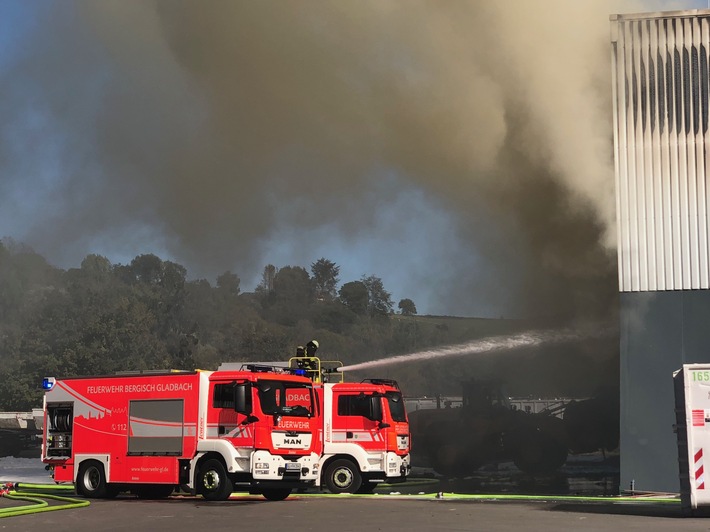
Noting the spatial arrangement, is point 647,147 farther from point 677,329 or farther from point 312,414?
point 312,414

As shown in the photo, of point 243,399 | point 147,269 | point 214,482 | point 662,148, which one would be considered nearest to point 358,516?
point 243,399

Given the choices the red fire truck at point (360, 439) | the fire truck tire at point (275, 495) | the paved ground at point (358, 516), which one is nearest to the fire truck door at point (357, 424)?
the red fire truck at point (360, 439)

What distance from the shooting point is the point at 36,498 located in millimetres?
19938

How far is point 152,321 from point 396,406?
55848 millimetres

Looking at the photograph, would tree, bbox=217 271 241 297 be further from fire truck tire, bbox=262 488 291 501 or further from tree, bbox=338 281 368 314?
fire truck tire, bbox=262 488 291 501

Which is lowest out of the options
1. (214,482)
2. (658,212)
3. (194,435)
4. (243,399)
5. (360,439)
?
(214,482)

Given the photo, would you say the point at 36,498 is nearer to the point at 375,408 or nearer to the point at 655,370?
the point at 375,408

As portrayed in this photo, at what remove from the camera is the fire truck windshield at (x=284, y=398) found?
2030 centimetres

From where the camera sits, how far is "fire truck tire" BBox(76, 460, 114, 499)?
2170 centimetres

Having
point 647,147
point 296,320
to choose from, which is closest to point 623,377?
point 647,147

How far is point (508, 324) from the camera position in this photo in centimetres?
3275

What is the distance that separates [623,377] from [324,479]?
23.6 ft

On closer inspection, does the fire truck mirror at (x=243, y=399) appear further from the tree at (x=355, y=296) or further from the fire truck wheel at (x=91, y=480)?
the tree at (x=355, y=296)

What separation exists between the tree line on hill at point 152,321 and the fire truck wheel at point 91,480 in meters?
43.8
